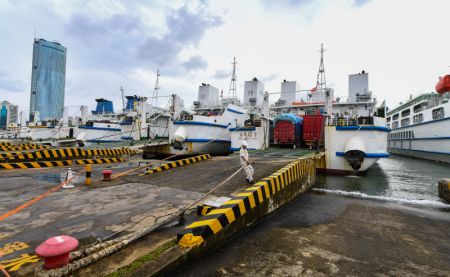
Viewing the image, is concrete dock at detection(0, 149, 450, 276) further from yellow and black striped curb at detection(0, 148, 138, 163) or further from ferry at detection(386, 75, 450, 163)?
ferry at detection(386, 75, 450, 163)

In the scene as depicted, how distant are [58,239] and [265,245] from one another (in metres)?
2.60

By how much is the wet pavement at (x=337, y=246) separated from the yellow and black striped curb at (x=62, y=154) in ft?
35.0

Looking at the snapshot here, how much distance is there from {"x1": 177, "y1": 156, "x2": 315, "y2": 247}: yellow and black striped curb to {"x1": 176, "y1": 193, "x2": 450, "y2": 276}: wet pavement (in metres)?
0.30

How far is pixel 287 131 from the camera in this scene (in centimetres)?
1335

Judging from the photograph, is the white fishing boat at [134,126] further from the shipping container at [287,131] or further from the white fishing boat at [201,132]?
the shipping container at [287,131]

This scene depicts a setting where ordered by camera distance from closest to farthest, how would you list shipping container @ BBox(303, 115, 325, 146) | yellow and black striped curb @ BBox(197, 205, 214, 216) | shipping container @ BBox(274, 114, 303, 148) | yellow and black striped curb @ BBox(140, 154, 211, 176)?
1. yellow and black striped curb @ BBox(197, 205, 214, 216)
2. yellow and black striped curb @ BBox(140, 154, 211, 176)
3. shipping container @ BBox(303, 115, 325, 146)
4. shipping container @ BBox(274, 114, 303, 148)

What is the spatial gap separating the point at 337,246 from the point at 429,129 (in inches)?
791

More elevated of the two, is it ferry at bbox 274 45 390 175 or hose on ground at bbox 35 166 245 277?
ferry at bbox 274 45 390 175

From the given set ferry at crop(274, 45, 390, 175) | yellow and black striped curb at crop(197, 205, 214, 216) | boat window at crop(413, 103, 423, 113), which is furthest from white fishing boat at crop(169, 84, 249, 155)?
boat window at crop(413, 103, 423, 113)

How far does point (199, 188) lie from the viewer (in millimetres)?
5758

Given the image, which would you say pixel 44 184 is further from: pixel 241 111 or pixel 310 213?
pixel 241 111

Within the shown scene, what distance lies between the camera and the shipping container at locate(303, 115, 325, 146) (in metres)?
12.8

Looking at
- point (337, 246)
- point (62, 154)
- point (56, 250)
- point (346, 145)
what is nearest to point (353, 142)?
point (346, 145)

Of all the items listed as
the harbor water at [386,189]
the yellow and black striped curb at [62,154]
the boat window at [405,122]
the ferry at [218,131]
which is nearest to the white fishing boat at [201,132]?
the ferry at [218,131]
